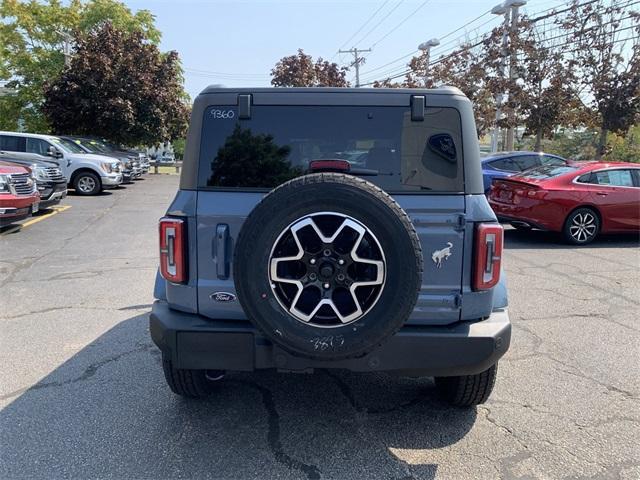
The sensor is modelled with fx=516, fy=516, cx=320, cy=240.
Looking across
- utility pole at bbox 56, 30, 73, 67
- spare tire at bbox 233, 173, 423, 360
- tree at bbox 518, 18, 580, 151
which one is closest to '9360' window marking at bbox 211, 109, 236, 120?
spare tire at bbox 233, 173, 423, 360

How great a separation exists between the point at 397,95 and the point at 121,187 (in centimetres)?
1864

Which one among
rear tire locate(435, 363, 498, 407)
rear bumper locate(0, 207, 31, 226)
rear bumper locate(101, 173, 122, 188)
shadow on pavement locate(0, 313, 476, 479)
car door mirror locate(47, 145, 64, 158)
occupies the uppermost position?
car door mirror locate(47, 145, 64, 158)

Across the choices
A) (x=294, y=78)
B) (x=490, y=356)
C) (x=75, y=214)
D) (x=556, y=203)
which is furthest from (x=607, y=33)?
(x=294, y=78)

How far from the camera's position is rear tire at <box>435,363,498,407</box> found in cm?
322

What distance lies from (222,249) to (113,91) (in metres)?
23.6

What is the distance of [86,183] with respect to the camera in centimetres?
1664

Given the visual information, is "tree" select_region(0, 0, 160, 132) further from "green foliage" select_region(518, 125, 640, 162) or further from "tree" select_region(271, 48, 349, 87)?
"green foliage" select_region(518, 125, 640, 162)

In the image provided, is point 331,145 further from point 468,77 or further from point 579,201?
point 468,77

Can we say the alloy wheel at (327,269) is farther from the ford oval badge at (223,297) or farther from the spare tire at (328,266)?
the ford oval badge at (223,297)

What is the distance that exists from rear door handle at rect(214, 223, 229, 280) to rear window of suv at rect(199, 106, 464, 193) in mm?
265

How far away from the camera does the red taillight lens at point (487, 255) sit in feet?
9.23

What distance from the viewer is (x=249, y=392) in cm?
364

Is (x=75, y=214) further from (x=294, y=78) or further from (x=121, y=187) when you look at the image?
(x=294, y=78)

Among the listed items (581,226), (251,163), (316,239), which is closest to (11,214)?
(251,163)
